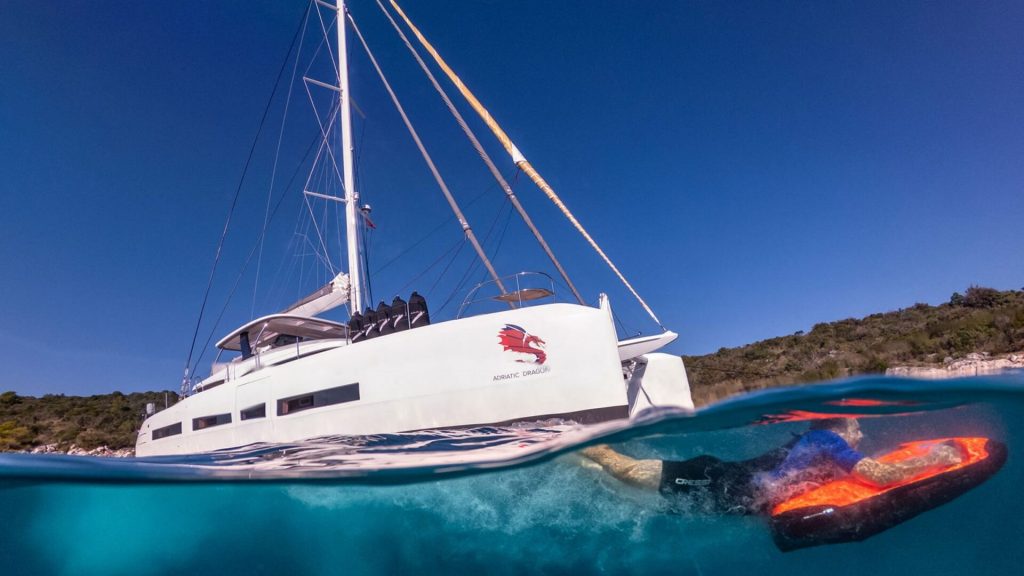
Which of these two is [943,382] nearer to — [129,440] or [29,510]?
[29,510]

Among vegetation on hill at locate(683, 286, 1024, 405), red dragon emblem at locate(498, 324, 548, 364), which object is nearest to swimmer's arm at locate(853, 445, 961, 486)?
vegetation on hill at locate(683, 286, 1024, 405)

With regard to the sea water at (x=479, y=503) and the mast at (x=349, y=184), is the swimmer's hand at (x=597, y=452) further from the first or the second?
the mast at (x=349, y=184)

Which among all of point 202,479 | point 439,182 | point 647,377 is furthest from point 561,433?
point 439,182

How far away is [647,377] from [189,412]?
10871 mm

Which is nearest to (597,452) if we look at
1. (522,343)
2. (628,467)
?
(628,467)

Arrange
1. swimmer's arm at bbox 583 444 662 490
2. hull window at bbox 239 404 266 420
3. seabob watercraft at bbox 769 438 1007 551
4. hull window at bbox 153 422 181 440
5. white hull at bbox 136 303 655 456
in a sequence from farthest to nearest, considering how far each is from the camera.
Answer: hull window at bbox 153 422 181 440
hull window at bbox 239 404 266 420
white hull at bbox 136 303 655 456
swimmer's arm at bbox 583 444 662 490
seabob watercraft at bbox 769 438 1007 551

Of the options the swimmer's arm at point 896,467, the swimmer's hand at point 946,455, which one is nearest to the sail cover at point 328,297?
the swimmer's arm at point 896,467

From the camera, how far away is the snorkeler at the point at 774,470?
538cm

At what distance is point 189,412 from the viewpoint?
11.3 metres

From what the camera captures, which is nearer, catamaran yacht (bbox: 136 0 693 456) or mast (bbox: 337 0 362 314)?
catamaran yacht (bbox: 136 0 693 456)

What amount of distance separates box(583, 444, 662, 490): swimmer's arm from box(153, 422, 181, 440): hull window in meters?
10.5

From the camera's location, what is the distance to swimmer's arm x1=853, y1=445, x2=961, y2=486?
5242 mm

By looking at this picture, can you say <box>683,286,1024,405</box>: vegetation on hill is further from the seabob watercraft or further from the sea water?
the seabob watercraft

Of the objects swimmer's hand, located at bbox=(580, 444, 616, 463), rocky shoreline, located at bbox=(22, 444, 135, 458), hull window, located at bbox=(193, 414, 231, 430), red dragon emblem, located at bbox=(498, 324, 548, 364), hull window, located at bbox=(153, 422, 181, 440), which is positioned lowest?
swimmer's hand, located at bbox=(580, 444, 616, 463)
